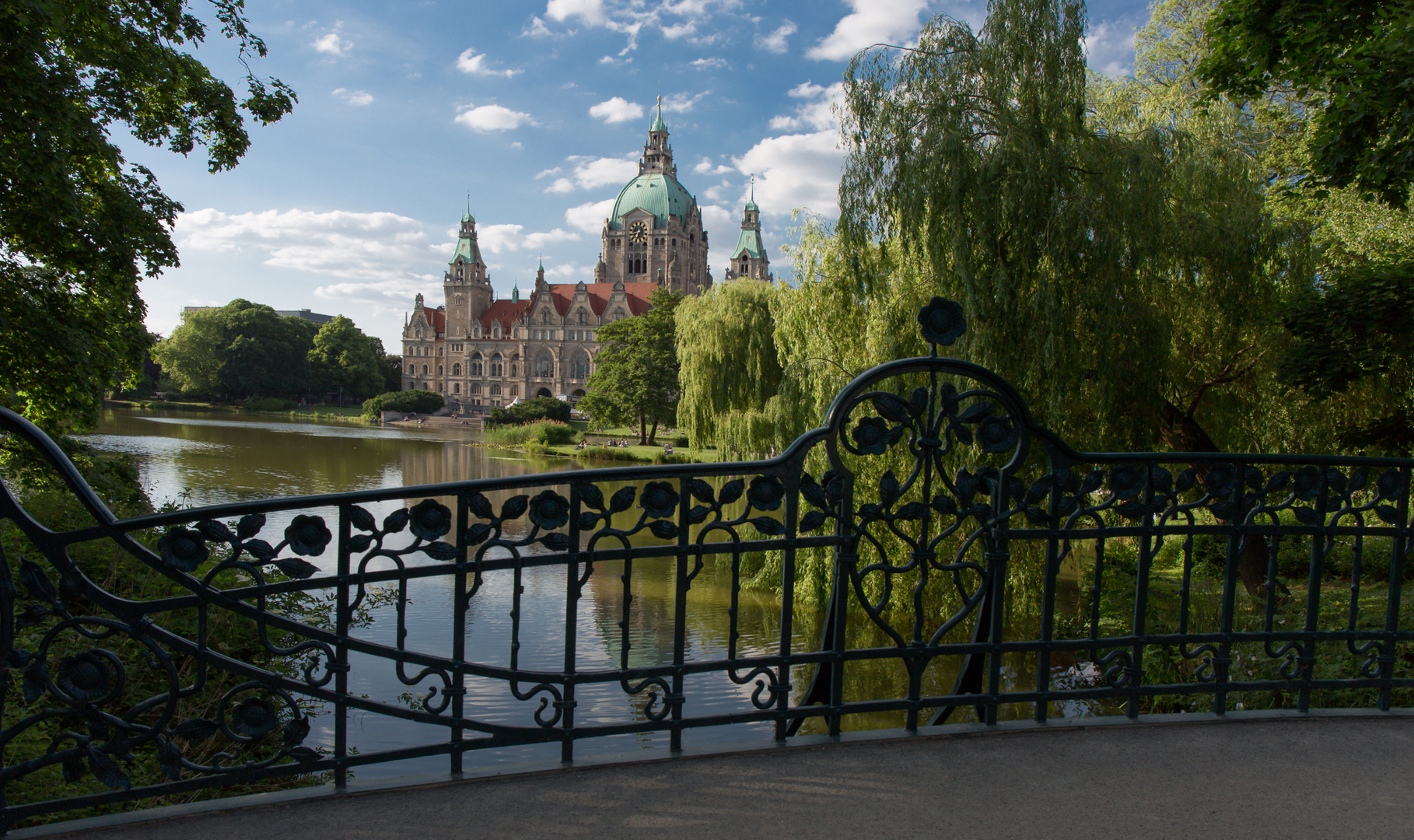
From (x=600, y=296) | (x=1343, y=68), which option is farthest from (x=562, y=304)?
(x=1343, y=68)

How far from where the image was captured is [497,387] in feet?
281

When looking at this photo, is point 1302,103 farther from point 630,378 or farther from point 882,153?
point 630,378

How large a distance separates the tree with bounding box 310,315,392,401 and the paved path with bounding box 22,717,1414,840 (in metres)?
77.9

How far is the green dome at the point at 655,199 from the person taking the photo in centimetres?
9081

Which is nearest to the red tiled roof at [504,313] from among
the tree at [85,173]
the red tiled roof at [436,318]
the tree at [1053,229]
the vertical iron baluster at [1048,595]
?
the red tiled roof at [436,318]

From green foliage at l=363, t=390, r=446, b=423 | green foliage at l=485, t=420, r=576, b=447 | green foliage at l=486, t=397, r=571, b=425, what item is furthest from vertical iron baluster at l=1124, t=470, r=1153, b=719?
green foliage at l=363, t=390, r=446, b=423

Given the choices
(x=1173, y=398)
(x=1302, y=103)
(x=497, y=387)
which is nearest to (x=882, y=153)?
(x=1173, y=398)

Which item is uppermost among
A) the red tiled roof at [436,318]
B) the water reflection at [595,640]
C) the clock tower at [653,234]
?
the clock tower at [653,234]

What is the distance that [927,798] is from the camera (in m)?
2.58

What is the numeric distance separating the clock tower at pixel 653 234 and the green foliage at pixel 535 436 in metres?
50.3

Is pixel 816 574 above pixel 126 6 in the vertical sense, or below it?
below

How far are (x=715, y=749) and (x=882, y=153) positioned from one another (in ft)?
22.2

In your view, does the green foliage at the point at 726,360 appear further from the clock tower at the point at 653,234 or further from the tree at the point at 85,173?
the clock tower at the point at 653,234

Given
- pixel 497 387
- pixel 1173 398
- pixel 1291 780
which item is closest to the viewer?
pixel 1291 780
